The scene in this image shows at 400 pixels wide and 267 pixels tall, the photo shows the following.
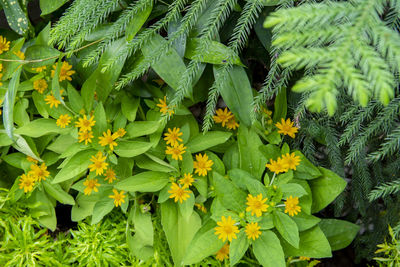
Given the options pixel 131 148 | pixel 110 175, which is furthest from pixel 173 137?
pixel 110 175

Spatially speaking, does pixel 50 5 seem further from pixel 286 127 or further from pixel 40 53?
pixel 286 127

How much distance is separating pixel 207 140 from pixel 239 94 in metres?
0.18

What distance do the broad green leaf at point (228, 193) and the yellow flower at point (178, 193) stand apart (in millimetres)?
96

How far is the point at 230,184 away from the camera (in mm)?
1122

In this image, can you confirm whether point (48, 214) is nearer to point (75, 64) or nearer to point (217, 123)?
point (75, 64)

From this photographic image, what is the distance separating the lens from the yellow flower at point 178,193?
44.8 inches

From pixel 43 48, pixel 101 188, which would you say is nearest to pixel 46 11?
pixel 43 48

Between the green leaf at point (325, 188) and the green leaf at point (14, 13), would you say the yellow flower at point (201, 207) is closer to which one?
the green leaf at point (325, 188)

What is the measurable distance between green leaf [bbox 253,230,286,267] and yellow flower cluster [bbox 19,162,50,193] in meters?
0.72

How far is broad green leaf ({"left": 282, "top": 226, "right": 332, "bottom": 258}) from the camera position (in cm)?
113

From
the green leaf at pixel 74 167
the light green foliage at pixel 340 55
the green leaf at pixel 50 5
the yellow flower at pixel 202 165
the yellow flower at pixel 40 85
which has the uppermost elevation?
the light green foliage at pixel 340 55

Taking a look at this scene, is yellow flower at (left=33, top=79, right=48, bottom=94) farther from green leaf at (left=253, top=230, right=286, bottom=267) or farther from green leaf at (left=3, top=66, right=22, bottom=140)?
green leaf at (left=253, top=230, right=286, bottom=267)

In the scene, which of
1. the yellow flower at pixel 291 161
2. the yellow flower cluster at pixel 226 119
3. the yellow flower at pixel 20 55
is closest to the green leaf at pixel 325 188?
the yellow flower at pixel 291 161

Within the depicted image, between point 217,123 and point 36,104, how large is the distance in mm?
600
